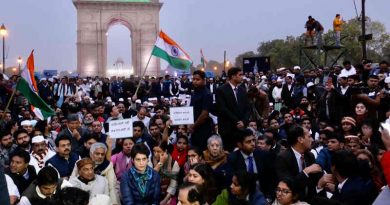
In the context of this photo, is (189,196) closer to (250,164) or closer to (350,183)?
(350,183)

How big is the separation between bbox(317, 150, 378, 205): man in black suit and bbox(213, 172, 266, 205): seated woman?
114 cm

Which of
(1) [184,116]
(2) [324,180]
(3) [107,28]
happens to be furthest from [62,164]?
(3) [107,28]

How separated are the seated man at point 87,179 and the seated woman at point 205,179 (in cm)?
141

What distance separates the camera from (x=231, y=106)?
355 inches

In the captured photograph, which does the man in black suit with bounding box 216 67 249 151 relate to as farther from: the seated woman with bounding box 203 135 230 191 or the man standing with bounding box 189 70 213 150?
the seated woman with bounding box 203 135 230 191

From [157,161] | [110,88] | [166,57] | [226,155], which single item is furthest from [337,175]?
[110,88]

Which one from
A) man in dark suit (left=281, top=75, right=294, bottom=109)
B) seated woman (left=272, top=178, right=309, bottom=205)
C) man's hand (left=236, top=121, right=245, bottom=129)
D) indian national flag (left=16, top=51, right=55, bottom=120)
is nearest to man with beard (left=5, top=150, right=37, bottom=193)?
indian national flag (left=16, top=51, right=55, bottom=120)

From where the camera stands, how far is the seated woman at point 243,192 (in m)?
6.66

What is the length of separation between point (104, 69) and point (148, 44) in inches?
196

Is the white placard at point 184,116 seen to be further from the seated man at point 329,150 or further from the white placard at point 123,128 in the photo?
the seated man at point 329,150

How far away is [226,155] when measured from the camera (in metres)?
8.15

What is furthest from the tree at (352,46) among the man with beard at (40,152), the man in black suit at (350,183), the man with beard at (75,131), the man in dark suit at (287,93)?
the man in black suit at (350,183)

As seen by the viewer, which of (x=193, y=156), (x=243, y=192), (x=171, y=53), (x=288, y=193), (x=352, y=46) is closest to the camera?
(x=288, y=193)

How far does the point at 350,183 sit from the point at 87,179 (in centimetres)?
359
